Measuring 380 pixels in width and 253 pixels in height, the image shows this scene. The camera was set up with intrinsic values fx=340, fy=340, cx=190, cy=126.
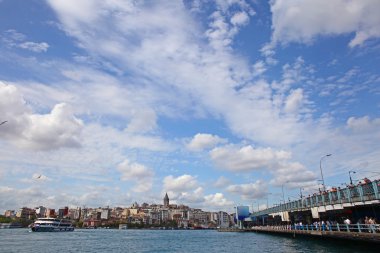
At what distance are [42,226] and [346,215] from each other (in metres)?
142

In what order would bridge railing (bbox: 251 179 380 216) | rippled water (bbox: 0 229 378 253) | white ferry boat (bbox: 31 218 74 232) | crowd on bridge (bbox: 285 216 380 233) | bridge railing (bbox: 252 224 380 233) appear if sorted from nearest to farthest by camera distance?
crowd on bridge (bbox: 285 216 380 233), bridge railing (bbox: 252 224 380 233), bridge railing (bbox: 251 179 380 216), rippled water (bbox: 0 229 378 253), white ferry boat (bbox: 31 218 74 232)

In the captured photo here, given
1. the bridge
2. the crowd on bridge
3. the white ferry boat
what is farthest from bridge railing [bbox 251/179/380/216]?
the white ferry boat

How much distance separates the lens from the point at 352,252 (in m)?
38.8

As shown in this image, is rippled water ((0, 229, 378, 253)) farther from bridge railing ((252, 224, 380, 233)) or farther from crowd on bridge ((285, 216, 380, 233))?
crowd on bridge ((285, 216, 380, 233))

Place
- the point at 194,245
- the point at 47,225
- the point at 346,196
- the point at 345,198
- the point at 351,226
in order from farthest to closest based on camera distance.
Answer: the point at 47,225, the point at 194,245, the point at 351,226, the point at 345,198, the point at 346,196

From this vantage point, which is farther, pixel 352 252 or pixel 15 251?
pixel 15 251

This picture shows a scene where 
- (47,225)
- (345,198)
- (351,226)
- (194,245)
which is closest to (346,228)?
(345,198)

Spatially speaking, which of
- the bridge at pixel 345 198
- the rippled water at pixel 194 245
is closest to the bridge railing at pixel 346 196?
the bridge at pixel 345 198

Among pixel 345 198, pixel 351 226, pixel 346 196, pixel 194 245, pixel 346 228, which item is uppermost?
pixel 346 196

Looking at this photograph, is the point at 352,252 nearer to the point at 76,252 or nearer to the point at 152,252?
the point at 152,252

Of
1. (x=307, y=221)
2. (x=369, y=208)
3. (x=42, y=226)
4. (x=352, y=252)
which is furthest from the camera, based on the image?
(x=42, y=226)

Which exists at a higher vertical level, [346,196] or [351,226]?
[346,196]

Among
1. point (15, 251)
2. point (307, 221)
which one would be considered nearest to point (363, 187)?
point (307, 221)

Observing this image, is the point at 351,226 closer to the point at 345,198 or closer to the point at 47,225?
the point at 345,198
